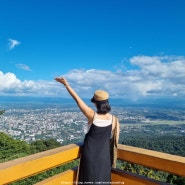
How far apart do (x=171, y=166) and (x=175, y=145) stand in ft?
186

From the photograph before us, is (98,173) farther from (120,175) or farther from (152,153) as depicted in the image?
(152,153)

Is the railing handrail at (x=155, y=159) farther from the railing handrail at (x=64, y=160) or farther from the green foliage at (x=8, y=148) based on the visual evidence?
the green foliage at (x=8, y=148)

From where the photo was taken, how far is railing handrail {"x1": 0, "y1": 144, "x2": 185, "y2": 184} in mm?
2377

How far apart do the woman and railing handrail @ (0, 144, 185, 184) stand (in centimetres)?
18

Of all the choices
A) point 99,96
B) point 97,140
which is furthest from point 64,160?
point 99,96

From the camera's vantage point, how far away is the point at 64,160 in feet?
9.70

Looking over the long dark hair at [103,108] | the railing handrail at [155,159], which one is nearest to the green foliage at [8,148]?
the railing handrail at [155,159]

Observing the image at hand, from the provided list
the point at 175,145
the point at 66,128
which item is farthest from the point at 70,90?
the point at 66,128

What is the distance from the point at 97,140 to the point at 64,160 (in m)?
0.39

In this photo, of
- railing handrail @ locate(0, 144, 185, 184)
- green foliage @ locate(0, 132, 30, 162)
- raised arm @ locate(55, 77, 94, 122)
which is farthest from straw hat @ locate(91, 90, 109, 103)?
green foliage @ locate(0, 132, 30, 162)

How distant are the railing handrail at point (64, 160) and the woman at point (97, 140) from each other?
178 millimetres

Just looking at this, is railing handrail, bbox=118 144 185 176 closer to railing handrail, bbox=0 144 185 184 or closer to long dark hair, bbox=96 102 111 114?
railing handrail, bbox=0 144 185 184

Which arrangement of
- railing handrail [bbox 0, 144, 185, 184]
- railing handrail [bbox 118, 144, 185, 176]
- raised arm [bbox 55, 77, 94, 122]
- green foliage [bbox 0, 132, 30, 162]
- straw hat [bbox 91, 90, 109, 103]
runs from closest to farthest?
railing handrail [bbox 0, 144, 185, 184]
railing handrail [bbox 118, 144, 185, 176]
raised arm [bbox 55, 77, 94, 122]
straw hat [bbox 91, 90, 109, 103]
green foliage [bbox 0, 132, 30, 162]

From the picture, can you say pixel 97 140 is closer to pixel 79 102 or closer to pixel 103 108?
pixel 103 108
